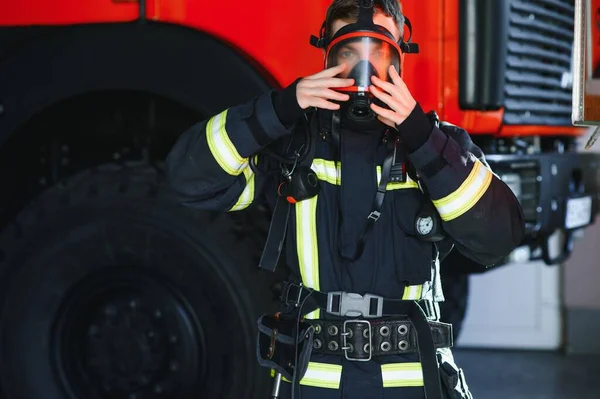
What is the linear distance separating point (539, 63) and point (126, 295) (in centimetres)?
160

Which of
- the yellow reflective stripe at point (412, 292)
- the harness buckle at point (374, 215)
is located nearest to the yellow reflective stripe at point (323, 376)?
the yellow reflective stripe at point (412, 292)

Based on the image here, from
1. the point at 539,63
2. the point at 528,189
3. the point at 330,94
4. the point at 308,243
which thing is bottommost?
the point at 308,243

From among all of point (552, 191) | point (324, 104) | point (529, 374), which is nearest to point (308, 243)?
point (324, 104)

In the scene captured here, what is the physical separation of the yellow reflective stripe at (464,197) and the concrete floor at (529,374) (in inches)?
100

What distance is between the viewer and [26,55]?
9.91 ft

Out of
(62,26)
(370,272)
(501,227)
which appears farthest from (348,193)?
(62,26)

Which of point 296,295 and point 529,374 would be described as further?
point 529,374

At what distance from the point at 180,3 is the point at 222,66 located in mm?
234

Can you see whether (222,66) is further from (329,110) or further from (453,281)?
(453,281)

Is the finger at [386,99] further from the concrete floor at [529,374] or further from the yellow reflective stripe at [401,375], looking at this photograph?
the concrete floor at [529,374]

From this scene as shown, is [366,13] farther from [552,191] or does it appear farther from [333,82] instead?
[552,191]

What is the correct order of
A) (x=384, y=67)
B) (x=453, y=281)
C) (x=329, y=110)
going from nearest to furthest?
(x=384, y=67)
(x=329, y=110)
(x=453, y=281)

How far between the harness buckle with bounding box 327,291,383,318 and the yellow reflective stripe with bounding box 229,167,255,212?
37 centimetres

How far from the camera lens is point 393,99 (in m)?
2.02
